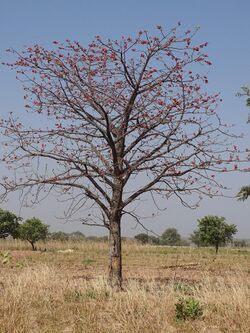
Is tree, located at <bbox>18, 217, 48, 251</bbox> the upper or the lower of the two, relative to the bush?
upper

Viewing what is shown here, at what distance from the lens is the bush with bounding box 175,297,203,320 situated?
23.0ft

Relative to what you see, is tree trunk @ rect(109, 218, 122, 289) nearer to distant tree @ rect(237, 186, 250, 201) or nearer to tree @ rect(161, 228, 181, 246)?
distant tree @ rect(237, 186, 250, 201)

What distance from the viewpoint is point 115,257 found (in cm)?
1005

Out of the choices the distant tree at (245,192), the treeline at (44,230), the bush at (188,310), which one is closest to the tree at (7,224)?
the treeline at (44,230)

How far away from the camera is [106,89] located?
10.9 metres

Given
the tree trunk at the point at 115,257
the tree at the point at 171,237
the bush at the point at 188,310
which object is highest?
the tree at the point at 171,237

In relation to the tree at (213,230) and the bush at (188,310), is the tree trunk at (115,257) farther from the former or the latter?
the tree at (213,230)

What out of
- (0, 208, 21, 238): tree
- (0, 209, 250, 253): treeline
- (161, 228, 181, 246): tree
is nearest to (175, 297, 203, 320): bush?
(0, 209, 250, 253): treeline

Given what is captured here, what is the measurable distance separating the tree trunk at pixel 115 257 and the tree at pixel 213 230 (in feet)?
98.3

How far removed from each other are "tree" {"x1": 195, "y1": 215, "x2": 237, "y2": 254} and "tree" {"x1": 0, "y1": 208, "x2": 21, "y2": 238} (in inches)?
714

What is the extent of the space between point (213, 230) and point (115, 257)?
A: 100 ft

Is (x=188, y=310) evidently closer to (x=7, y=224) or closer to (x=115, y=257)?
(x=115, y=257)

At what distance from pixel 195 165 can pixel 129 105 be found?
210 cm

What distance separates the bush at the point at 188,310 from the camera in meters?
7.01
